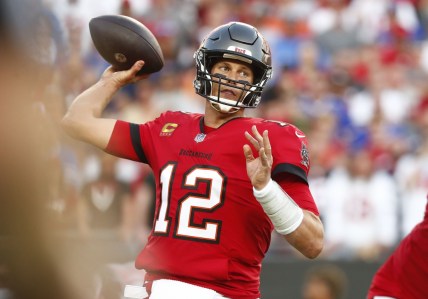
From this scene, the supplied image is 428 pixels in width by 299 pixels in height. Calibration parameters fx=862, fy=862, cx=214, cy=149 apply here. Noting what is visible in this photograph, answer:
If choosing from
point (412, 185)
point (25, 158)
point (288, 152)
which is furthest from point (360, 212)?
point (25, 158)

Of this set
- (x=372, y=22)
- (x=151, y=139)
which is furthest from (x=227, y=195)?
(x=372, y=22)

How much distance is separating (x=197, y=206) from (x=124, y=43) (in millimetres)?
974

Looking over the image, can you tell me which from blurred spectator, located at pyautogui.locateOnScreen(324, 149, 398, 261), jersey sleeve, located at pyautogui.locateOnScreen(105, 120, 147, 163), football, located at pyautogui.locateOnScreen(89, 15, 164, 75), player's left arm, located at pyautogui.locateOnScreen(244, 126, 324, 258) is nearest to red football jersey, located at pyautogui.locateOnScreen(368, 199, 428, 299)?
player's left arm, located at pyautogui.locateOnScreen(244, 126, 324, 258)

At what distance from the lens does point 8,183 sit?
9.84 feet

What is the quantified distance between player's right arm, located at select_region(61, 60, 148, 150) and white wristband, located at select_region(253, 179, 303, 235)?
37.7 inches

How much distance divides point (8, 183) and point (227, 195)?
3.13 ft

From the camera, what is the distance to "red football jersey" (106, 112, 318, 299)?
3.51 meters

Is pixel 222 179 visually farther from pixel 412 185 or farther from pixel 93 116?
pixel 412 185

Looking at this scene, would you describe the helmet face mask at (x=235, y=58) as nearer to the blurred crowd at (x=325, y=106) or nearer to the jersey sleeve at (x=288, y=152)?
the jersey sleeve at (x=288, y=152)

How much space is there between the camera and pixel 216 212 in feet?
11.6

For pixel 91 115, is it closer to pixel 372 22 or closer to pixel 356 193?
pixel 356 193

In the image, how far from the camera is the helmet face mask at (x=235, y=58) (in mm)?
3760

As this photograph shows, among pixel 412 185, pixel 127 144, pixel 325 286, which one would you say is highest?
pixel 412 185

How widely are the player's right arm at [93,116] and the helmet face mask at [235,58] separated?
40cm
